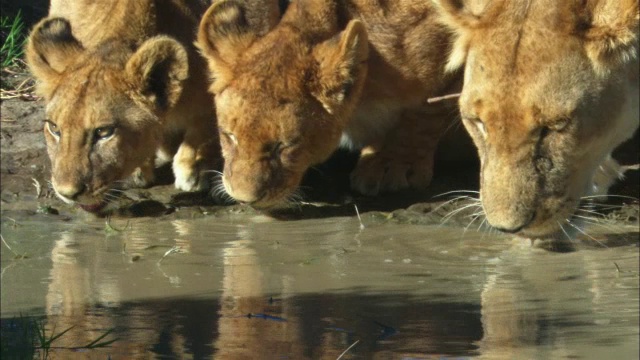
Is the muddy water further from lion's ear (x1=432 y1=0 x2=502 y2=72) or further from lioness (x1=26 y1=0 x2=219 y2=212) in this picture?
lion's ear (x1=432 y1=0 x2=502 y2=72)

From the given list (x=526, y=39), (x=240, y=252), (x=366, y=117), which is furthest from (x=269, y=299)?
(x=366, y=117)

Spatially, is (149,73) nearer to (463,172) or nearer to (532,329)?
(463,172)

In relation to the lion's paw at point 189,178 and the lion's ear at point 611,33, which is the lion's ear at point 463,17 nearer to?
the lion's ear at point 611,33

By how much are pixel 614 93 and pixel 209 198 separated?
2.74 m

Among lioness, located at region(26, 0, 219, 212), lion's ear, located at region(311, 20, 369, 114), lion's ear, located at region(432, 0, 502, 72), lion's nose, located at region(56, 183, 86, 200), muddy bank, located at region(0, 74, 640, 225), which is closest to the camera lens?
lion's ear, located at region(432, 0, 502, 72)

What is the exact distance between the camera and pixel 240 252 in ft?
21.3

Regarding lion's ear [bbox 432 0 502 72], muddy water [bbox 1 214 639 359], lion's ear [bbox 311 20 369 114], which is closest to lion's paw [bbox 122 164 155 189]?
muddy water [bbox 1 214 639 359]

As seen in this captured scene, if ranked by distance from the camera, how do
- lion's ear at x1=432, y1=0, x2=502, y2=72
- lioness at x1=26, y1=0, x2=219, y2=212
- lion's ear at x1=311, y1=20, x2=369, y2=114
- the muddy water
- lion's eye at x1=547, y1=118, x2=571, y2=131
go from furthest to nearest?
lioness at x1=26, y1=0, x2=219, y2=212, lion's ear at x1=311, y1=20, x2=369, y2=114, lion's ear at x1=432, y1=0, x2=502, y2=72, lion's eye at x1=547, y1=118, x2=571, y2=131, the muddy water

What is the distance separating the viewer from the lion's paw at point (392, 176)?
744cm

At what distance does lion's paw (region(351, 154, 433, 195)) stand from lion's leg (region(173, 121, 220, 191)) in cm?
Result: 89

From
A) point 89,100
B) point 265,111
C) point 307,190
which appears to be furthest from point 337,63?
point 89,100

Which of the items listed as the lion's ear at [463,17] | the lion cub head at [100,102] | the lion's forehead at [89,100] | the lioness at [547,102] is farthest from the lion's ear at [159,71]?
the lioness at [547,102]

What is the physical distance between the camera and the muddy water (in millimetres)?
4668

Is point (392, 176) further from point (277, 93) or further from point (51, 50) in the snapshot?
point (51, 50)
